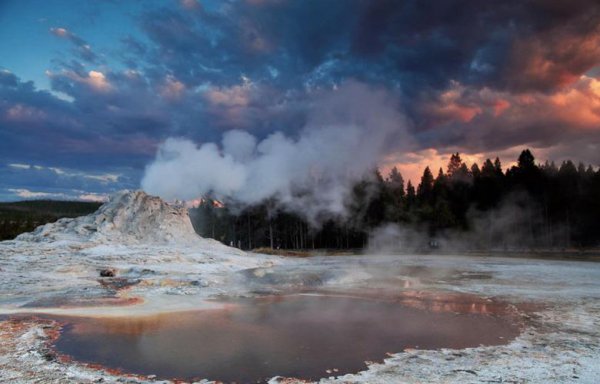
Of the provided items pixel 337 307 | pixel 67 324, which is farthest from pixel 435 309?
pixel 67 324

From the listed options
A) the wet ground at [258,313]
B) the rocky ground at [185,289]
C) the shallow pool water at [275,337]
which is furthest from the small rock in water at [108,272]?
the shallow pool water at [275,337]

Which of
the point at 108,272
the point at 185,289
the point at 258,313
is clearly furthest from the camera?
the point at 108,272

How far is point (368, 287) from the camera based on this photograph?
69.7ft

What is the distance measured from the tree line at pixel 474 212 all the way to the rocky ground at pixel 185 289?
3104 centimetres

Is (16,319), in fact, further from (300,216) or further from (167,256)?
(300,216)

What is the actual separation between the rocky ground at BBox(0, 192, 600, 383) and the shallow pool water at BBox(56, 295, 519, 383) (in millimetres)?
561

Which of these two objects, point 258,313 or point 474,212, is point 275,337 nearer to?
point 258,313

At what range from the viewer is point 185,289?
19625 millimetres

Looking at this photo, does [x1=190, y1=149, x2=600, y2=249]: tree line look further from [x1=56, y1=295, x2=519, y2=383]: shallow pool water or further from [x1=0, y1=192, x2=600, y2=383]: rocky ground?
[x1=56, y1=295, x2=519, y2=383]: shallow pool water

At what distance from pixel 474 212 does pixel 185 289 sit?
50.5 m

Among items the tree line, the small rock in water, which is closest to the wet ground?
the small rock in water

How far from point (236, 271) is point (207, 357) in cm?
1958

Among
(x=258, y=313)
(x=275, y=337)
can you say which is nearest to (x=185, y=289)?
(x=258, y=313)

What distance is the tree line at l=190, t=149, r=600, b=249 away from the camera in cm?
5506
